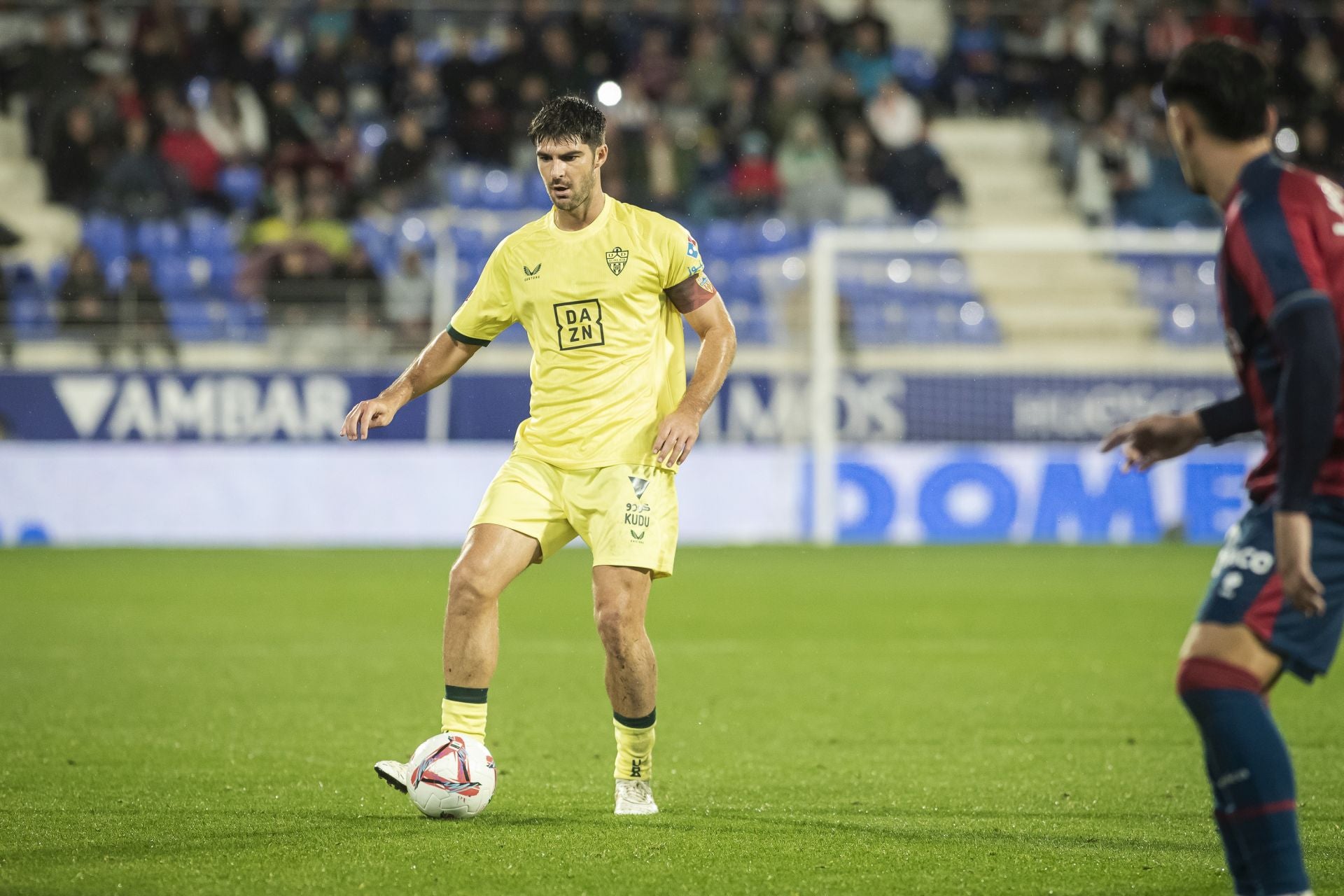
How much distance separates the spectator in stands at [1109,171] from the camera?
2112cm

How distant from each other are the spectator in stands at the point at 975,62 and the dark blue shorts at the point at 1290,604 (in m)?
20.1

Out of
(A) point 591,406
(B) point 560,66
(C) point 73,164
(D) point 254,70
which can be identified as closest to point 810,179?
(B) point 560,66

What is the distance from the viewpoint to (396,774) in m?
4.93

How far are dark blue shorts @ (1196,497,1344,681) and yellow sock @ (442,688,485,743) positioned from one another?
2380 millimetres

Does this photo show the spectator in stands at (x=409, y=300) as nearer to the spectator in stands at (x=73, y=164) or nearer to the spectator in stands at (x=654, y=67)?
the spectator in stands at (x=73, y=164)

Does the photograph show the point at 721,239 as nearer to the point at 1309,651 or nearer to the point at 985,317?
the point at 985,317

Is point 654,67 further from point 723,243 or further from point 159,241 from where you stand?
point 159,241

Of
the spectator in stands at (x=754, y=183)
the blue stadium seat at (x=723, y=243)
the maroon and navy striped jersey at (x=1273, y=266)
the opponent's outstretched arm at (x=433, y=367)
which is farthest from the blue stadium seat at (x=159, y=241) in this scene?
the maroon and navy striped jersey at (x=1273, y=266)

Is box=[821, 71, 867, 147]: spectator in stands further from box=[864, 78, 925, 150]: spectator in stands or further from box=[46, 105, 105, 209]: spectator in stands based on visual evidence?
box=[46, 105, 105, 209]: spectator in stands

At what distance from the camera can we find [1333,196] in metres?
3.36

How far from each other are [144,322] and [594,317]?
11865 mm

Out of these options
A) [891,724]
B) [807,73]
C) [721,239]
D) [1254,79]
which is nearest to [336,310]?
[721,239]

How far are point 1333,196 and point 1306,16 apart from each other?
2163 centimetres

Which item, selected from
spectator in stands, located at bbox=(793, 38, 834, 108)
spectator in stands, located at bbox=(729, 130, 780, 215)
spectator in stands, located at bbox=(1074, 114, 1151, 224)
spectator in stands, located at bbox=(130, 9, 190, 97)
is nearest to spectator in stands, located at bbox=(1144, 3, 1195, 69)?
spectator in stands, located at bbox=(1074, 114, 1151, 224)
